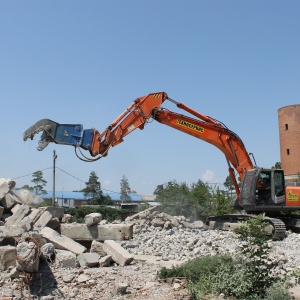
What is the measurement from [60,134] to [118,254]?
428 cm

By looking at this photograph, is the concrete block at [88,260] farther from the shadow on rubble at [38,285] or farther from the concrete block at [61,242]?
the shadow on rubble at [38,285]

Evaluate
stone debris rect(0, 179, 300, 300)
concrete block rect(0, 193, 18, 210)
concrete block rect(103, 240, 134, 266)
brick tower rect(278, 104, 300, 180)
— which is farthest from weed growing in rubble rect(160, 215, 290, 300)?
brick tower rect(278, 104, 300, 180)

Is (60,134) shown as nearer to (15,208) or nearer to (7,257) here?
(15,208)

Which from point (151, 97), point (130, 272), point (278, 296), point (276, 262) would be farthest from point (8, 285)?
point (151, 97)

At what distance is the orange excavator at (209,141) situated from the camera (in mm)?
12383

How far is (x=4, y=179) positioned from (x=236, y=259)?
8874 millimetres

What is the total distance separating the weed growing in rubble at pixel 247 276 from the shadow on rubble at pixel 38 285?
7.72ft

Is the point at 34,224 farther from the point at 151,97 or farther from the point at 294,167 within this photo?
the point at 294,167

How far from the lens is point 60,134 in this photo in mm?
12227

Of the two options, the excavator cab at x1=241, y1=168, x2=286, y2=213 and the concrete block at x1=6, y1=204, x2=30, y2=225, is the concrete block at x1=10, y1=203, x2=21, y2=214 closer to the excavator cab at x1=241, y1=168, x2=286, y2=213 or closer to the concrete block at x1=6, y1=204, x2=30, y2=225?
the concrete block at x1=6, y1=204, x2=30, y2=225

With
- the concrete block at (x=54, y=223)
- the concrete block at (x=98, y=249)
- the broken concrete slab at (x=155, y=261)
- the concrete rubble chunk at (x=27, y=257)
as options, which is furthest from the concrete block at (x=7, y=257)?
the concrete block at (x=54, y=223)

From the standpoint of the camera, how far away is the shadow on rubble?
7.21 meters

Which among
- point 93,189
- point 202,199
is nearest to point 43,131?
point 202,199

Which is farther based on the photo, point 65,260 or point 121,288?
point 65,260
